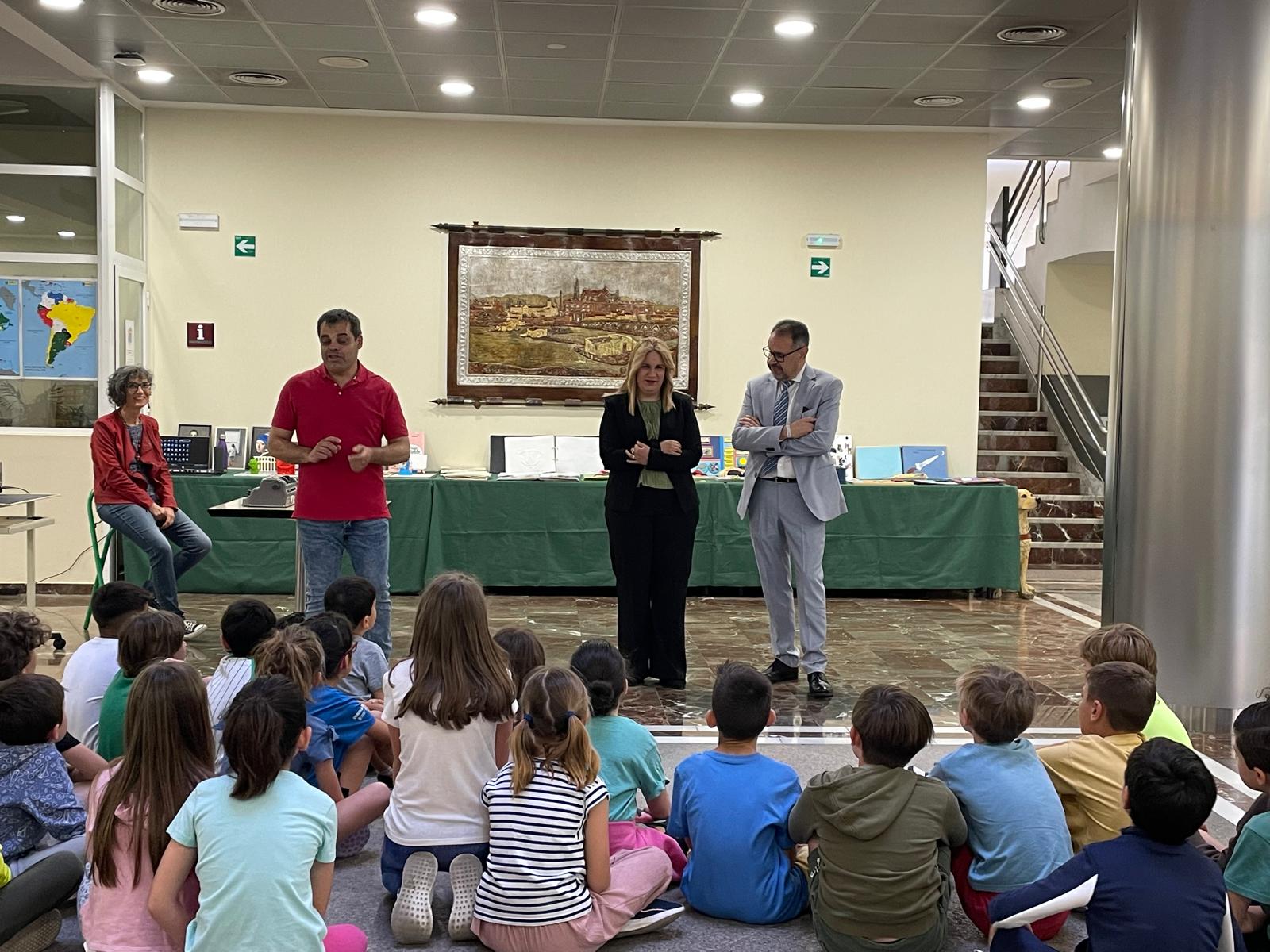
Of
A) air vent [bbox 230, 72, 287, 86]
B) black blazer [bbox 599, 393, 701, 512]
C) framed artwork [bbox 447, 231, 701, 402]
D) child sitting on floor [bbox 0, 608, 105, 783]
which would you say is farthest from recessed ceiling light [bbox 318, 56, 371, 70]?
child sitting on floor [bbox 0, 608, 105, 783]

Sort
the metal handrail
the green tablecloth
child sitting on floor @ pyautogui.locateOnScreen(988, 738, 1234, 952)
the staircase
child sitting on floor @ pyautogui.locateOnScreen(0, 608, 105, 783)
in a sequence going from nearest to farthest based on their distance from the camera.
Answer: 1. child sitting on floor @ pyautogui.locateOnScreen(988, 738, 1234, 952)
2. child sitting on floor @ pyautogui.locateOnScreen(0, 608, 105, 783)
3. the green tablecloth
4. the staircase
5. the metal handrail

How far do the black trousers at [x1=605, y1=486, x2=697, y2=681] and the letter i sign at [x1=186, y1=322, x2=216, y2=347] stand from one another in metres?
4.28

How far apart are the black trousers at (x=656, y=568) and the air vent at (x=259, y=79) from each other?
3.96 meters

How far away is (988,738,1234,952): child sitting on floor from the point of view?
2.24 m

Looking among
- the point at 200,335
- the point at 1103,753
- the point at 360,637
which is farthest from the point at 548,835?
the point at 200,335

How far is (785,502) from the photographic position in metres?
5.45

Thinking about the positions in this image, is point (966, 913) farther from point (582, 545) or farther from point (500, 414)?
point (500, 414)

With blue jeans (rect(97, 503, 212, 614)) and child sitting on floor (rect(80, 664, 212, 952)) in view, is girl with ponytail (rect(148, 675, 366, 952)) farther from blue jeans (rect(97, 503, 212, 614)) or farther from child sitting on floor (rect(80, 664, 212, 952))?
blue jeans (rect(97, 503, 212, 614))

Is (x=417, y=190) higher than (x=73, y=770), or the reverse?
(x=417, y=190)

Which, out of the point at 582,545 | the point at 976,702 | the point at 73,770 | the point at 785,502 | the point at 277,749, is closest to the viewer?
the point at 277,749

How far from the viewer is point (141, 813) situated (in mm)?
2451

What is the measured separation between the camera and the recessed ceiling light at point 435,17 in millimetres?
6152

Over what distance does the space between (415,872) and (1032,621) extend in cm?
542

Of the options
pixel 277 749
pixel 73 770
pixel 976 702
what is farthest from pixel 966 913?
pixel 73 770
